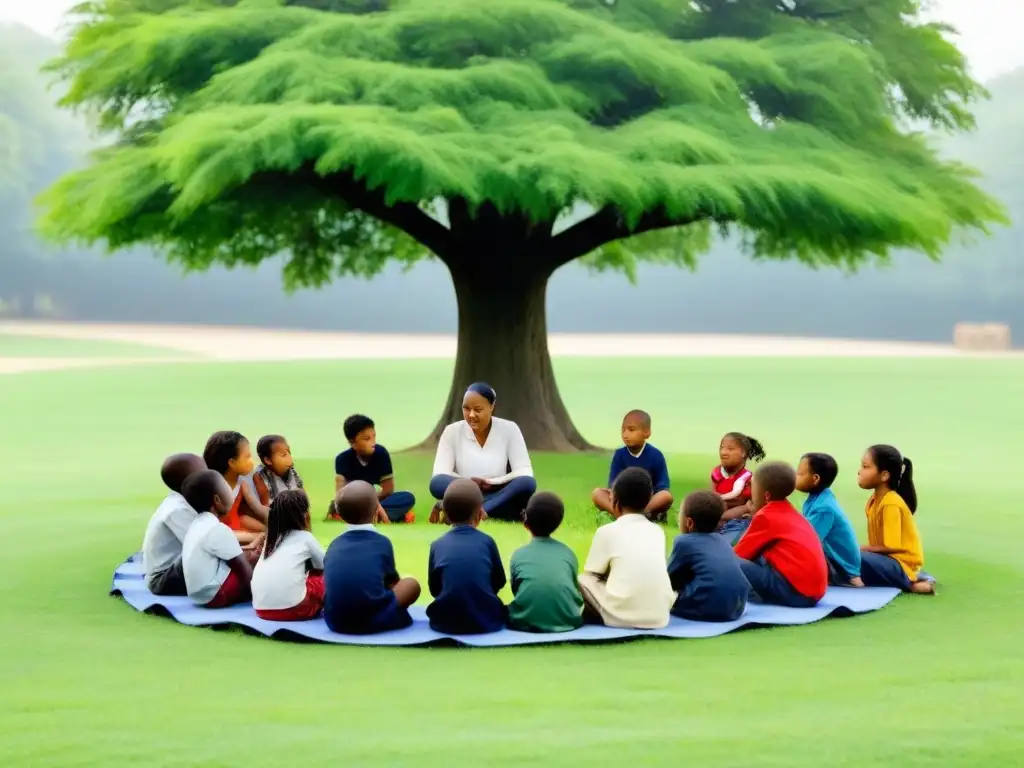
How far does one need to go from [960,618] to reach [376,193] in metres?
7.57

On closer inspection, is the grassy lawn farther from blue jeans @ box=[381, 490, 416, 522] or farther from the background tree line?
blue jeans @ box=[381, 490, 416, 522]

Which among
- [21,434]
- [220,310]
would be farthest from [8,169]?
[21,434]

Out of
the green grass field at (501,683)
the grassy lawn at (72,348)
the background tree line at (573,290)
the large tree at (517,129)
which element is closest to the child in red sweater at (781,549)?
the green grass field at (501,683)

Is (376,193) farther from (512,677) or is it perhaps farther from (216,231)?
(512,677)

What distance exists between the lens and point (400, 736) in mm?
5102

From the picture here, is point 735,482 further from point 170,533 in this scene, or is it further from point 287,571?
point 170,533

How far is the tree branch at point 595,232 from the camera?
45.5 feet

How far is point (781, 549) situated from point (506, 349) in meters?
7.76

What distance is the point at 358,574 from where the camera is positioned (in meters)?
6.62

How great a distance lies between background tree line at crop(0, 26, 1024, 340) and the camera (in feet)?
176

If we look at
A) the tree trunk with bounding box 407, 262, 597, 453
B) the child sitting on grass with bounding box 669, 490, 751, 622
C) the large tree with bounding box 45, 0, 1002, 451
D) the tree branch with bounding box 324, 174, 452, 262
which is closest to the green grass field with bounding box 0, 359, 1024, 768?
the child sitting on grass with bounding box 669, 490, 751, 622

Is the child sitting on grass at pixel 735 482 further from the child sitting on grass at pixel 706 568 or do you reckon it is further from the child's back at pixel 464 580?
the child's back at pixel 464 580

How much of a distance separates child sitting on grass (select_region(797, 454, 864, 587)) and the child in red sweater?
0.31 metres

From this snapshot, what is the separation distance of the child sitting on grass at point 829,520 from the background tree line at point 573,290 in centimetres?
4655
